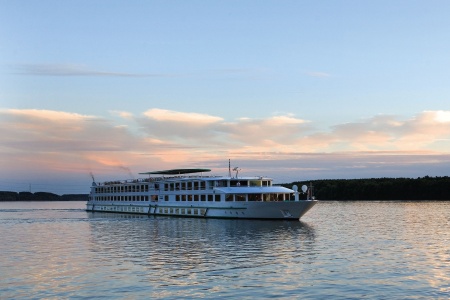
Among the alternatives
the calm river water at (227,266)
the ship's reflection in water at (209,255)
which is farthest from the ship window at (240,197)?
the calm river water at (227,266)

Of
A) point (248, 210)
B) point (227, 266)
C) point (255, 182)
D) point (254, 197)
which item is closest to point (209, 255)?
point (227, 266)

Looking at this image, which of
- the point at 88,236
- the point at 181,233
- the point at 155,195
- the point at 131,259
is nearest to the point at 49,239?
the point at 88,236

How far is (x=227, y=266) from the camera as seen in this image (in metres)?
40.6

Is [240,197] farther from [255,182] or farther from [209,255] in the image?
[209,255]

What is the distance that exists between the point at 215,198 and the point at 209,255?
47.8 meters

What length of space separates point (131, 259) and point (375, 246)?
24.6 m

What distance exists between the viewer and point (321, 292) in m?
31.2

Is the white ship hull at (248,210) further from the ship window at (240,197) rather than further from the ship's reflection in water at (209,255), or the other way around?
the ship's reflection in water at (209,255)

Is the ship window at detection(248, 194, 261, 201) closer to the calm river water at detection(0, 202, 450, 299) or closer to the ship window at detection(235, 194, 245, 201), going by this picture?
the ship window at detection(235, 194, 245, 201)

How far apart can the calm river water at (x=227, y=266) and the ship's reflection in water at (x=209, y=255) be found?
0.25 ft

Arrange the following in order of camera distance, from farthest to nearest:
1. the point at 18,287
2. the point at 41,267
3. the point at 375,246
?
→ 1. the point at 375,246
2. the point at 41,267
3. the point at 18,287

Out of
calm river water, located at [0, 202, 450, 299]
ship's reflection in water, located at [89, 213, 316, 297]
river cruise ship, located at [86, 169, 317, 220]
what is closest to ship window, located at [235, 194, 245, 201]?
river cruise ship, located at [86, 169, 317, 220]

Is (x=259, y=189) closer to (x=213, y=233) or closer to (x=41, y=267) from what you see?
(x=213, y=233)

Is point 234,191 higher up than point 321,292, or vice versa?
point 234,191
